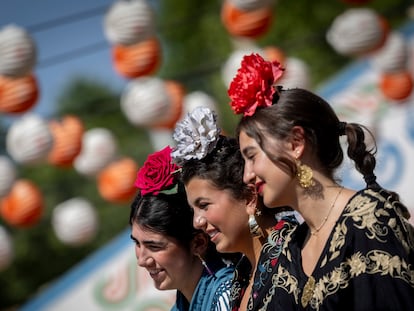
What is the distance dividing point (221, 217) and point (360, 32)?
2.96 metres

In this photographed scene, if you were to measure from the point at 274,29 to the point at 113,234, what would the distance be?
4053 mm

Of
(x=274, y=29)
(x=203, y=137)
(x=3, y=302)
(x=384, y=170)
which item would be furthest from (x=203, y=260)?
(x=3, y=302)

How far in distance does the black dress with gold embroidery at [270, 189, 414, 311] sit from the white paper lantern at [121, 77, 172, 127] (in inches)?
132

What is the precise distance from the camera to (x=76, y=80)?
17.8 meters

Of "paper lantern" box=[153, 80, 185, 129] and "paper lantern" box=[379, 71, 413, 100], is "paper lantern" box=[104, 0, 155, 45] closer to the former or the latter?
"paper lantern" box=[153, 80, 185, 129]

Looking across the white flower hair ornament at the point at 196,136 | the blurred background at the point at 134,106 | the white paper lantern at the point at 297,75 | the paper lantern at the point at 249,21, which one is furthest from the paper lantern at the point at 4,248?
the white flower hair ornament at the point at 196,136

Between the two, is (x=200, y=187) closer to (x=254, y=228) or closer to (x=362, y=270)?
(x=254, y=228)

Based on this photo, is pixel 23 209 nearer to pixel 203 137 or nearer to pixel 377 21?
pixel 377 21

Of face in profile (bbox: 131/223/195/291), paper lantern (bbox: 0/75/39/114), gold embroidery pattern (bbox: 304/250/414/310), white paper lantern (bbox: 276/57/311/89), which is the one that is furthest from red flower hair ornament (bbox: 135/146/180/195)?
paper lantern (bbox: 0/75/39/114)

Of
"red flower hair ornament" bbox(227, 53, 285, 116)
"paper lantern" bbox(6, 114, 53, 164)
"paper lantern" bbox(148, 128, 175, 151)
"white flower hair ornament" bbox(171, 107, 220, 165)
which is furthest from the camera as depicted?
"paper lantern" bbox(6, 114, 53, 164)

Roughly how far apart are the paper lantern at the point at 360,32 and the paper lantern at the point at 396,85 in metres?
0.21

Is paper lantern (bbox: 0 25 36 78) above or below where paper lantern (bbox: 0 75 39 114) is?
above

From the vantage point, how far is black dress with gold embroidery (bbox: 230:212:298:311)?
5.98 ft

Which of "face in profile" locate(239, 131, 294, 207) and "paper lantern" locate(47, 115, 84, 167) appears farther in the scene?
"paper lantern" locate(47, 115, 84, 167)
